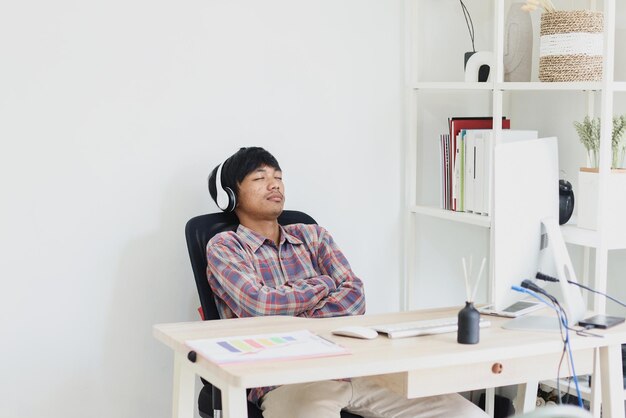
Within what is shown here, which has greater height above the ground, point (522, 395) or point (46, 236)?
point (46, 236)

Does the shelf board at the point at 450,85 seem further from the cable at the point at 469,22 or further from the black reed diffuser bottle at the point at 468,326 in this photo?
the black reed diffuser bottle at the point at 468,326

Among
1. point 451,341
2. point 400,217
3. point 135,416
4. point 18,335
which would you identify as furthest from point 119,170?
point 451,341

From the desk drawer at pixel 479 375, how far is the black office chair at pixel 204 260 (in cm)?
48

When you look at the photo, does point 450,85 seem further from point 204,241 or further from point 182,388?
point 182,388

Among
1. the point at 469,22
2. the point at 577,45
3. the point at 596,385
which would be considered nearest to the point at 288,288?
the point at 596,385

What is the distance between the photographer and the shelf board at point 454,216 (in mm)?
3031

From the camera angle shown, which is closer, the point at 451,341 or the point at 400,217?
the point at 451,341

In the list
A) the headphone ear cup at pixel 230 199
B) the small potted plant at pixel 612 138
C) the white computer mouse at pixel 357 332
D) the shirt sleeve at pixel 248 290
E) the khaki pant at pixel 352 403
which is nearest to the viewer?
the white computer mouse at pixel 357 332

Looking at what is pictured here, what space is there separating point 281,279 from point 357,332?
2.41ft

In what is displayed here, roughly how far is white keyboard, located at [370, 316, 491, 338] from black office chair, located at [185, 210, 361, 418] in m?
0.37

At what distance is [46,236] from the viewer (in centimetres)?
282

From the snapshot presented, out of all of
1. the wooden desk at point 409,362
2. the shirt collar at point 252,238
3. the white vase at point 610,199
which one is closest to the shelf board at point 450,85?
the white vase at point 610,199

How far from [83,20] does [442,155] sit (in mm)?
1300

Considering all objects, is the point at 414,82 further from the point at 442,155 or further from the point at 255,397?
the point at 255,397
